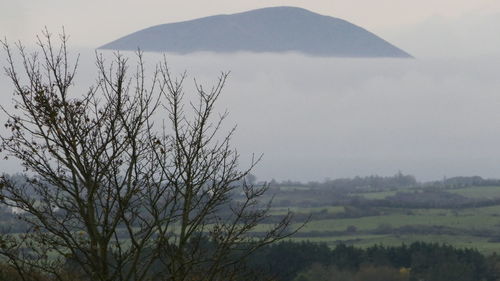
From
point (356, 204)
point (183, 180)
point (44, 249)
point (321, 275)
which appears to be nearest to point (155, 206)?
point (183, 180)

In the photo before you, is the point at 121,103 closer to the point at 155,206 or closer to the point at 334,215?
the point at 155,206

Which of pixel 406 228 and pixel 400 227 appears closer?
pixel 400 227

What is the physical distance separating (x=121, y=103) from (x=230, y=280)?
3.59 metres

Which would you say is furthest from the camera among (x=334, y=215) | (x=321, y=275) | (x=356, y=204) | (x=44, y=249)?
(x=356, y=204)

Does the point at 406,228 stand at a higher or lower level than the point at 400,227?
lower

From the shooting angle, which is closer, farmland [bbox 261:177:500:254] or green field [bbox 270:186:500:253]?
green field [bbox 270:186:500:253]

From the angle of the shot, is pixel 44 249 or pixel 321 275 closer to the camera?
pixel 44 249

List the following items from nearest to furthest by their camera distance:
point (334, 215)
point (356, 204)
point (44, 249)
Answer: point (44, 249) → point (334, 215) → point (356, 204)

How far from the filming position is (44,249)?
15.2 m

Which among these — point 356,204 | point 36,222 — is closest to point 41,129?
point 36,222

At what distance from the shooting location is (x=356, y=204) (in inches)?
7766

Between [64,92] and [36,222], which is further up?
[64,92]

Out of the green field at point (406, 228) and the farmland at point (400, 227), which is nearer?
the green field at point (406, 228)

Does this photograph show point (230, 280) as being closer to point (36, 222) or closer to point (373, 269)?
point (36, 222)
